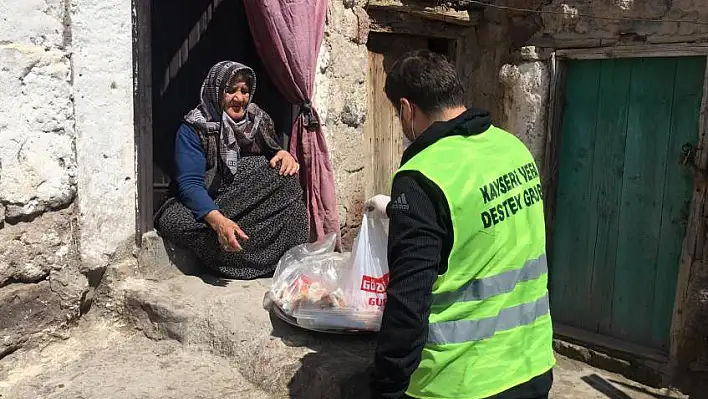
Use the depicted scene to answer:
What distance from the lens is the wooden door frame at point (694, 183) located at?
14.2 feet

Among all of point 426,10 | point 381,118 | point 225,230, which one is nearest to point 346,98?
point 381,118

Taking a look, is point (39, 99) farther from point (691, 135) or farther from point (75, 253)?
point (691, 135)

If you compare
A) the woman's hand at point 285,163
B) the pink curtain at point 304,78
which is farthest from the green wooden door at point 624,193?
the woman's hand at point 285,163

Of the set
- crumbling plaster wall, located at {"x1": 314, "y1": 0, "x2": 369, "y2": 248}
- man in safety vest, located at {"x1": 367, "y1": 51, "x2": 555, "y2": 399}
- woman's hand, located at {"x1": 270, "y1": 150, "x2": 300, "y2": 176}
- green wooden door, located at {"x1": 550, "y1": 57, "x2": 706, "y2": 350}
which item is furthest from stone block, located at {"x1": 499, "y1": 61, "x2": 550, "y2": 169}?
man in safety vest, located at {"x1": 367, "y1": 51, "x2": 555, "y2": 399}

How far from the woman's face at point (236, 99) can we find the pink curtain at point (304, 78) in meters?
0.37

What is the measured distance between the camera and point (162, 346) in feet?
9.37

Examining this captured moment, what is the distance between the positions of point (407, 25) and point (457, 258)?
11.6ft

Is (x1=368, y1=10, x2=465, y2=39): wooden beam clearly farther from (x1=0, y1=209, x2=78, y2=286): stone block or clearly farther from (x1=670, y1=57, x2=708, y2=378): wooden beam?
(x1=0, y1=209, x2=78, y2=286): stone block

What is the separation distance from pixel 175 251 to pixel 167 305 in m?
0.47

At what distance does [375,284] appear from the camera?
2373 millimetres

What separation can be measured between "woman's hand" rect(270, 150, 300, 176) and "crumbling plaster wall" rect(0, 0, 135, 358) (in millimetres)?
752

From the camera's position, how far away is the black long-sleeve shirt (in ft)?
4.91

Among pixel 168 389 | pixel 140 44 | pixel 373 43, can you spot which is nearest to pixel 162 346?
pixel 168 389

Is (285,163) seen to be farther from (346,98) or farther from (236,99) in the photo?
(346,98)
